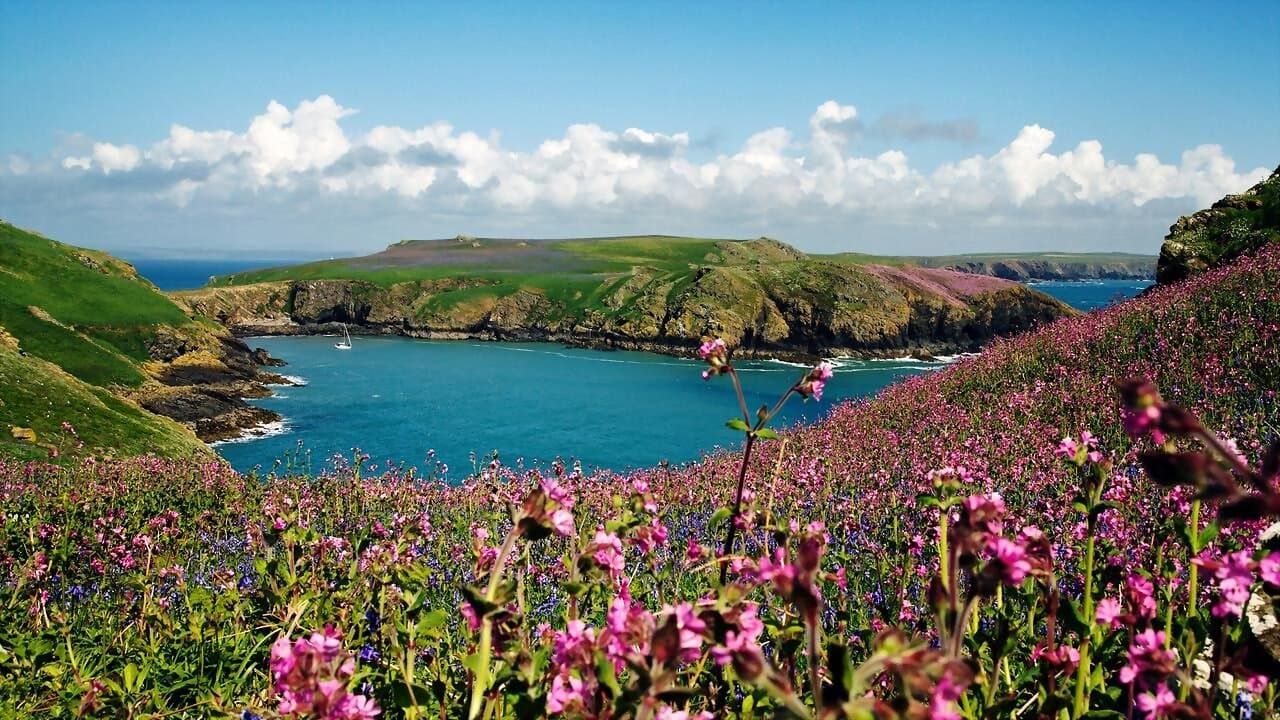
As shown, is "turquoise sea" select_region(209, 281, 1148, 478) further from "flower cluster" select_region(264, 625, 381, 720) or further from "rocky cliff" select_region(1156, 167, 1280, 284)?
"flower cluster" select_region(264, 625, 381, 720)

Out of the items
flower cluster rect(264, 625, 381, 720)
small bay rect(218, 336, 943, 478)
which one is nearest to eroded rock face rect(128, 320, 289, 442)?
small bay rect(218, 336, 943, 478)

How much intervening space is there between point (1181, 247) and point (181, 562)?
1273 inches

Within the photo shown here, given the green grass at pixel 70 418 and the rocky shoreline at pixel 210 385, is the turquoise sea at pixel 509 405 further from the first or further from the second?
the green grass at pixel 70 418

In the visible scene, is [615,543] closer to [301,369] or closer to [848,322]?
[301,369]

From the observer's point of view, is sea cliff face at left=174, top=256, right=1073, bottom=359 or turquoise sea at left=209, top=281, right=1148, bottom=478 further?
sea cliff face at left=174, top=256, right=1073, bottom=359

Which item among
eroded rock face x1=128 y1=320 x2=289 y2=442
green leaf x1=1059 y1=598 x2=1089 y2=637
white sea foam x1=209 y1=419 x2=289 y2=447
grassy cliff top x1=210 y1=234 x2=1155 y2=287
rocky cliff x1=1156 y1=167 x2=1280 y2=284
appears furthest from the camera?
grassy cliff top x1=210 y1=234 x2=1155 y2=287

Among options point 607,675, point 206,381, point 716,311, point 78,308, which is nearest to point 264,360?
point 206,381

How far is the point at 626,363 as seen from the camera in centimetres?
8219

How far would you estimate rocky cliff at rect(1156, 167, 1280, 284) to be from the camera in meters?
25.2

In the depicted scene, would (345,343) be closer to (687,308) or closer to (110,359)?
(687,308)

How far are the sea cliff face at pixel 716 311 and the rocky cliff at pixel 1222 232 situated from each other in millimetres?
52324

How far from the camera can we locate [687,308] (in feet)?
308

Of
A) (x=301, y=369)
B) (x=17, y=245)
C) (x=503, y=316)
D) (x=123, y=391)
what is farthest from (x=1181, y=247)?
(x=503, y=316)

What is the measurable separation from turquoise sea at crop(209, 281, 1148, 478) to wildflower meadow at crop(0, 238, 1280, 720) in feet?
47.6
